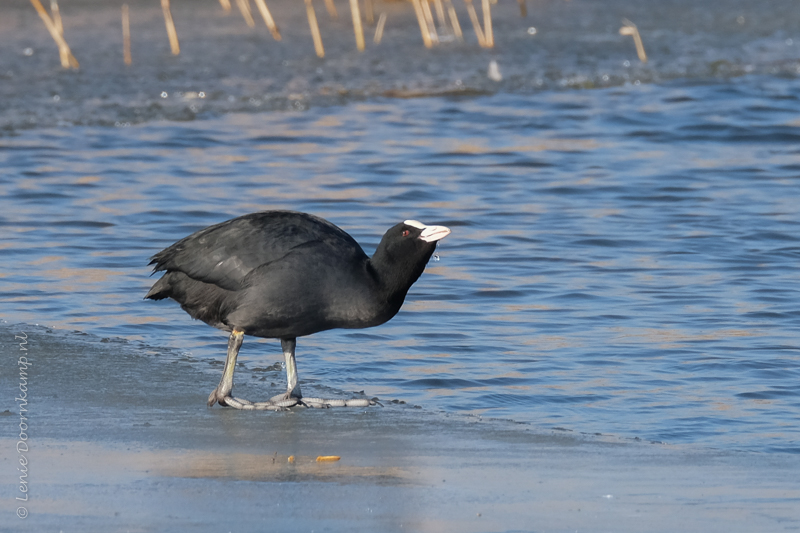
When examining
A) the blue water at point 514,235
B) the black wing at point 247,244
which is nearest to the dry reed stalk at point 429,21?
the blue water at point 514,235

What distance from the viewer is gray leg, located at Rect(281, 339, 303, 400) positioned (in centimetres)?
582

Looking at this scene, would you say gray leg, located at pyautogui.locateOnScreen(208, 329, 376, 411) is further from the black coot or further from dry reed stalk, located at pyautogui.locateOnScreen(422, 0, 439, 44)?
dry reed stalk, located at pyautogui.locateOnScreen(422, 0, 439, 44)

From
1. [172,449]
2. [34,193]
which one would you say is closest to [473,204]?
[34,193]

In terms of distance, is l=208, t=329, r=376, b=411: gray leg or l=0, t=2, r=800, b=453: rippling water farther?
l=0, t=2, r=800, b=453: rippling water

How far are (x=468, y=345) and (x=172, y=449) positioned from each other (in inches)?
107

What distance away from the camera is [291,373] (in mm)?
5859

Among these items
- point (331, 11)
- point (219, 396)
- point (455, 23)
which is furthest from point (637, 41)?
point (219, 396)

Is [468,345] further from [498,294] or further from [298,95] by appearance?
[298,95]

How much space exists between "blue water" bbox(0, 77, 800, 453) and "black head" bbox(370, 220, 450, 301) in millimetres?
855

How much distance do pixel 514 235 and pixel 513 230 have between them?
0.17m

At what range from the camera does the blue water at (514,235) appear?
6.55 m

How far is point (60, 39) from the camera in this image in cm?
1591

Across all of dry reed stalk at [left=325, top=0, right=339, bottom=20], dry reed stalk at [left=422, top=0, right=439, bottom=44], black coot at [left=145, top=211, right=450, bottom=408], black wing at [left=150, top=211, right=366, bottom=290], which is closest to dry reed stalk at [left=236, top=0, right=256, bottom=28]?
dry reed stalk at [left=325, top=0, right=339, bottom=20]

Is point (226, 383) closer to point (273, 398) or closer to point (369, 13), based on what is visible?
point (273, 398)
